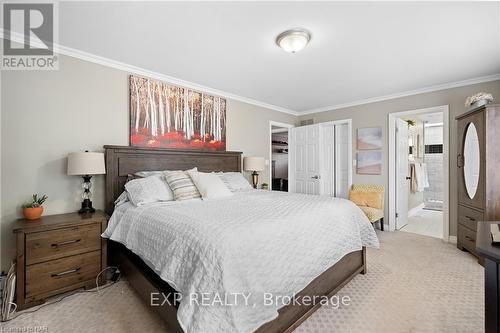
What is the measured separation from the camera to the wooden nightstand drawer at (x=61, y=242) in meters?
1.90

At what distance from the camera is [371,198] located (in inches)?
158

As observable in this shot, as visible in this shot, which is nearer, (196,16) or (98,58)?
(196,16)

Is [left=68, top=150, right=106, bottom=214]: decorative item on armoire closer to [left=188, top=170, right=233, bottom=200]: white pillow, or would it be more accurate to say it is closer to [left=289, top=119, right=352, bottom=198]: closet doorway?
[left=188, top=170, right=233, bottom=200]: white pillow

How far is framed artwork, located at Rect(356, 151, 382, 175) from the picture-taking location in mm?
4227

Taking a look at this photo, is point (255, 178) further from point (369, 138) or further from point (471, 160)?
point (471, 160)

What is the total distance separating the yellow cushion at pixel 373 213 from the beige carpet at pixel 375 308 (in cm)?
105

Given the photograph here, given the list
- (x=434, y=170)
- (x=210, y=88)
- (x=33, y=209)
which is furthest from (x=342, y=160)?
(x=33, y=209)

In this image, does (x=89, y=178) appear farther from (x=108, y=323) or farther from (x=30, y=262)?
(x=108, y=323)

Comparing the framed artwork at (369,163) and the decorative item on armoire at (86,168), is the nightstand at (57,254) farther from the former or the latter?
the framed artwork at (369,163)

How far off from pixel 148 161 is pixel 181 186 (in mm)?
762

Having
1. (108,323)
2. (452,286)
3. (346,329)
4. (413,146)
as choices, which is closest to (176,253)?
(108,323)

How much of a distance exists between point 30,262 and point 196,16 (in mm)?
2471

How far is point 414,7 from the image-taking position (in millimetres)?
1802

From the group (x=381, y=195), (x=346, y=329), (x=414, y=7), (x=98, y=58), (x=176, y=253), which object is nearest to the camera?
(x=176, y=253)
